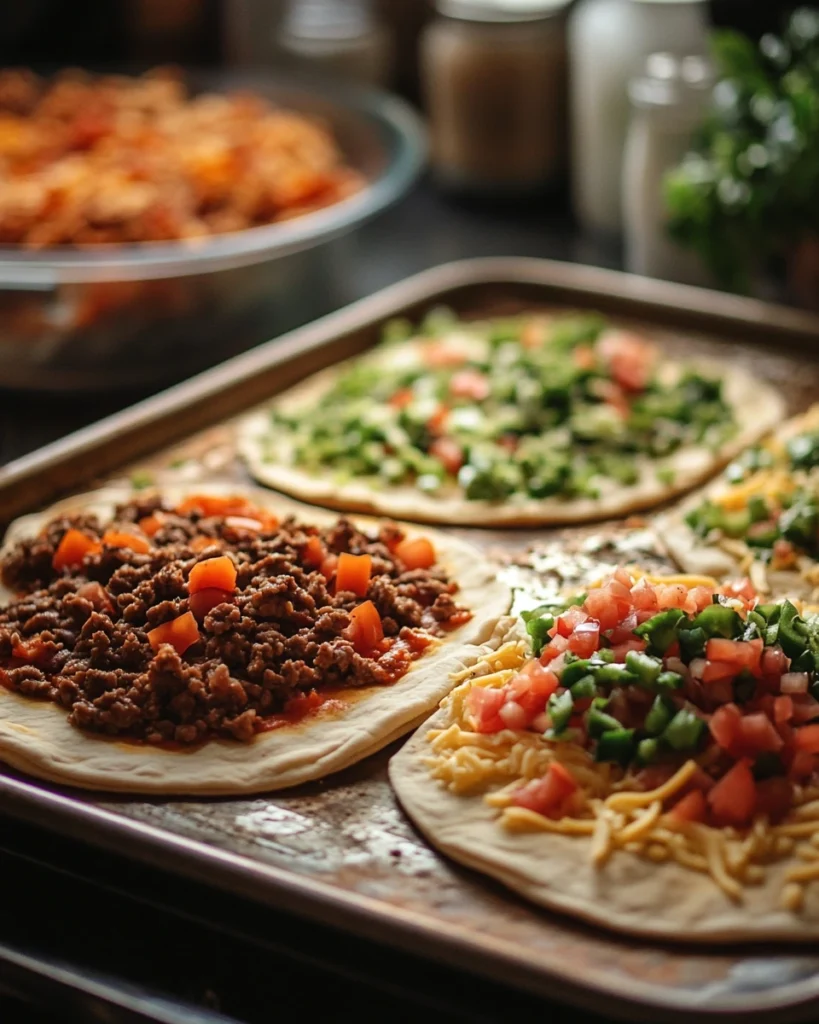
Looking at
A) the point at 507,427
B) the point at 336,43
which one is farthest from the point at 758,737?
the point at 336,43

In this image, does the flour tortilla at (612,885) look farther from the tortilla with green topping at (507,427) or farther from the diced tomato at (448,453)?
the diced tomato at (448,453)

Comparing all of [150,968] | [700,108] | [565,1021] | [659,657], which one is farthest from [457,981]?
[700,108]

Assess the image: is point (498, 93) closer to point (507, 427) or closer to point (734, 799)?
point (507, 427)

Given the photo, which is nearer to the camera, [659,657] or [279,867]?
[279,867]

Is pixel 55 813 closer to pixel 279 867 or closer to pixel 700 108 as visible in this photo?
pixel 279 867

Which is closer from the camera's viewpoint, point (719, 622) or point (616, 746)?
point (616, 746)

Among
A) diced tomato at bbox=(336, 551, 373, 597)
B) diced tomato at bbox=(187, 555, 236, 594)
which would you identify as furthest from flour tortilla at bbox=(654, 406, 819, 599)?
diced tomato at bbox=(187, 555, 236, 594)

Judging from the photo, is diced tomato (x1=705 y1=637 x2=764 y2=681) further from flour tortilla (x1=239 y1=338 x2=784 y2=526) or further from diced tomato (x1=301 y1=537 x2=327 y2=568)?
flour tortilla (x1=239 y1=338 x2=784 y2=526)
